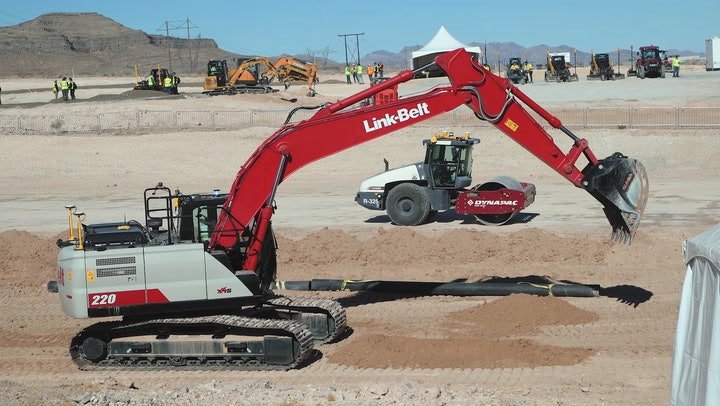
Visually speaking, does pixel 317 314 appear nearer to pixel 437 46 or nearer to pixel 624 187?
pixel 624 187

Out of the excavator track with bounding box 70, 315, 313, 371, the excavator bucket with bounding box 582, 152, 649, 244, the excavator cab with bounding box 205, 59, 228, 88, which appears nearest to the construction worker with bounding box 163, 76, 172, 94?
the excavator cab with bounding box 205, 59, 228, 88

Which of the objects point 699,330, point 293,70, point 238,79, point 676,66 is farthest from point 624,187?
point 676,66

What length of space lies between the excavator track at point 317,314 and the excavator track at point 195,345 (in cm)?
74

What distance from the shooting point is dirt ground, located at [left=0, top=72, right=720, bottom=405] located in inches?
480

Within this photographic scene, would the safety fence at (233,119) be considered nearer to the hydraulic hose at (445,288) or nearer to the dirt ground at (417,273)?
the dirt ground at (417,273)

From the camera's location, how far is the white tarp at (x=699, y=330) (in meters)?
7.79

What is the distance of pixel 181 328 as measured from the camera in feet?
44.7

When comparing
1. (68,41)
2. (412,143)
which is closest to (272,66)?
(412,143)

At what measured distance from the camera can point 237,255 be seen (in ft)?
45.4

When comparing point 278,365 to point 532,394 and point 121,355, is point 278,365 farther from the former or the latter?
point 532,394

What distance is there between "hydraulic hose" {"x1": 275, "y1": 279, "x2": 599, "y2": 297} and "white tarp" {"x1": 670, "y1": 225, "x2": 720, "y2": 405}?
25.3 ft

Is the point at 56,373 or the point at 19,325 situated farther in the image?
the point at 19,325

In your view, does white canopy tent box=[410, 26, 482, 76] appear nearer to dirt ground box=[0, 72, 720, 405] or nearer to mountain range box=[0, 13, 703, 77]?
dirt ground box=[0, 72, 720, 405]

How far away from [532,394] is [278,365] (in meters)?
3.53
